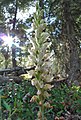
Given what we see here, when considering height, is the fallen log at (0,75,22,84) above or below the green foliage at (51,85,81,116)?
above

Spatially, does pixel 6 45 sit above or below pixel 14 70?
above

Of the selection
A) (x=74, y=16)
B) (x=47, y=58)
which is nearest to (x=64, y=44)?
(x=74, y=16)

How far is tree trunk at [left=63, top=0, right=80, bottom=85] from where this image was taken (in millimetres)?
8279

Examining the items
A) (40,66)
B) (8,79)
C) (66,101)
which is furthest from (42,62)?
(8,79)

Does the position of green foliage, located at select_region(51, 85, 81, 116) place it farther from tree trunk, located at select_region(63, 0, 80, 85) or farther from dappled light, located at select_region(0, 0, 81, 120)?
tree trunk, located at select_region(63, 0, 80, 85)

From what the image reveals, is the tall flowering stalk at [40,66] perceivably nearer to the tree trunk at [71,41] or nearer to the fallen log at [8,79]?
the fallen log at [8,79]

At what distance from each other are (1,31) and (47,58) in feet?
33.0

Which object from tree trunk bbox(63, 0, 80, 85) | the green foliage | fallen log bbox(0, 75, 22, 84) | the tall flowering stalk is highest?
tree trunk bbox(63, 0, 80, 85)

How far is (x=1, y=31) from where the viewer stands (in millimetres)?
11289

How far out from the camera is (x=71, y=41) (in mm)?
8984

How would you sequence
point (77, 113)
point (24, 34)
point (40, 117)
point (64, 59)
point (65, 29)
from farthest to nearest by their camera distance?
point (24, 34) → point (65, 29) → point (64, 59) → point (77, 113) → point (40, 117)

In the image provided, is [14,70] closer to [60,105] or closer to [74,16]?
[60,105]

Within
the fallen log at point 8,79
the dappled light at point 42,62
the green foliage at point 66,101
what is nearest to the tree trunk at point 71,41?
the dappled light at point 42,62

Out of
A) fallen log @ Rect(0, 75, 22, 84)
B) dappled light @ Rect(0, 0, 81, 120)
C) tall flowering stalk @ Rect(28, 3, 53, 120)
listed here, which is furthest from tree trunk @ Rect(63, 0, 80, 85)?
tall flowering stalk @ Rect(28, 3, 53, 120)
